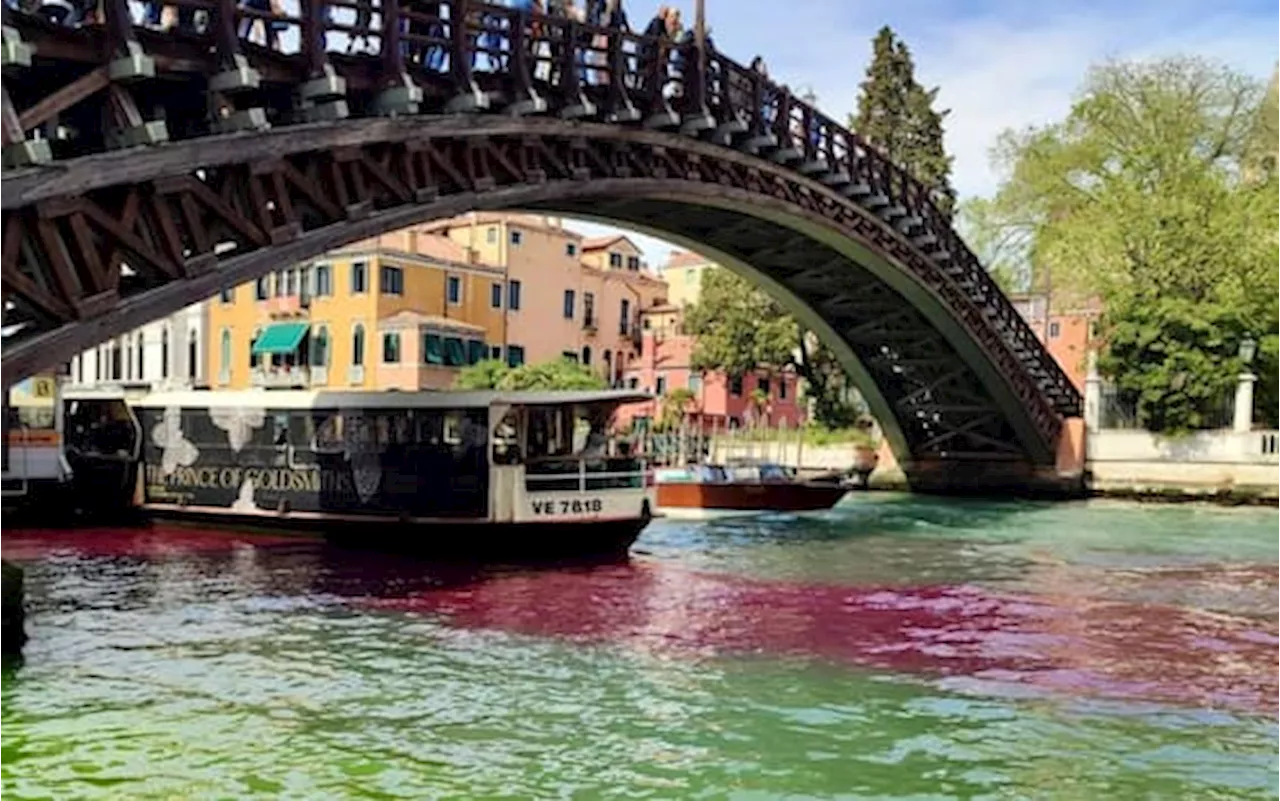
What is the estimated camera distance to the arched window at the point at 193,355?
159 feet

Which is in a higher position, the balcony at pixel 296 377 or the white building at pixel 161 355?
the white building at pixel 161 355

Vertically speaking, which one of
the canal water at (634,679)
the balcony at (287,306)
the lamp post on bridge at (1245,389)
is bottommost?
the canal water at (634,679)

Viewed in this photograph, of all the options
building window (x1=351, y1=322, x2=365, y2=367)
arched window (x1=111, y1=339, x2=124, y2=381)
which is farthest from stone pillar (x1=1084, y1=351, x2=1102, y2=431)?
arched window (x1=111, y1=339, x2=124, y2=381)

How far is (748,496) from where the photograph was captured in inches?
1094

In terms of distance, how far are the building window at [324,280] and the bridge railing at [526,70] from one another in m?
21.4

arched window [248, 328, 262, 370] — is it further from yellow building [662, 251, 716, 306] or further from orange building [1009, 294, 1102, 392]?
orange building [1009, 294, 1102, 392]

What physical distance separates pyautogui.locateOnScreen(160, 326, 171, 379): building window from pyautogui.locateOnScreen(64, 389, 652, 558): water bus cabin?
3045cm

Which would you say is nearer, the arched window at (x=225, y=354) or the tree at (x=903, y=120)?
the tree at (x=903, y=120)

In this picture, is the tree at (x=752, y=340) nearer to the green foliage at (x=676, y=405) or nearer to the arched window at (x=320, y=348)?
the green foliage at (x=676, y=405)

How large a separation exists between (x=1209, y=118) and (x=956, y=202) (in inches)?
282

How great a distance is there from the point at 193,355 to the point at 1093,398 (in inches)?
1177

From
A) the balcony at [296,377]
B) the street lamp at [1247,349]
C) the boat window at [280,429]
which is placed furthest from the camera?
the balcony at [296,377]

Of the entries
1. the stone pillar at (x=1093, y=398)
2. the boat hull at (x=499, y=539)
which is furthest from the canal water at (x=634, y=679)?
the stone pillar at (x=1093, y=398)

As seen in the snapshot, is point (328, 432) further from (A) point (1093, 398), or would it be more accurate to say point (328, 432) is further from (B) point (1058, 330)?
(B) point (1058, 330)
